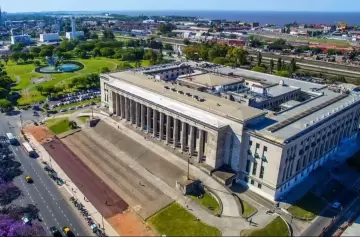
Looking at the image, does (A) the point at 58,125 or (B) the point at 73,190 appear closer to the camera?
(B) the point at 73,190

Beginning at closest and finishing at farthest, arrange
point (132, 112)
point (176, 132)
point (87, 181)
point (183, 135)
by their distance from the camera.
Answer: point (87, 181) < point (183, 135) < point (176, 132) < point (132, 112)

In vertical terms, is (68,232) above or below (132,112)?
below

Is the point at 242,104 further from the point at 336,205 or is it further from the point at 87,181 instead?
the point at 87,181

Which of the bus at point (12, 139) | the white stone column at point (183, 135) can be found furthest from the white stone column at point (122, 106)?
the bus at point (12, 139)

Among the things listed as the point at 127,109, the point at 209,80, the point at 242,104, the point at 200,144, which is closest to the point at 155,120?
the point at 127,109

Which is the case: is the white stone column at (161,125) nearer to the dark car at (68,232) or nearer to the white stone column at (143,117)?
the white stone column at (143,117)

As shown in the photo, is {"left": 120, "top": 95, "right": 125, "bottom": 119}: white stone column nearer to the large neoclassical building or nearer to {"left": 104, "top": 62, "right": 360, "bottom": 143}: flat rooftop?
the large neoclassical building

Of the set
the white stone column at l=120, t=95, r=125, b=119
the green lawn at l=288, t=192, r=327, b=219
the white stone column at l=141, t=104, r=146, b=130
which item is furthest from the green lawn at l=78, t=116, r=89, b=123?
the green lawn at l=288, t=192, r=327, b=219
